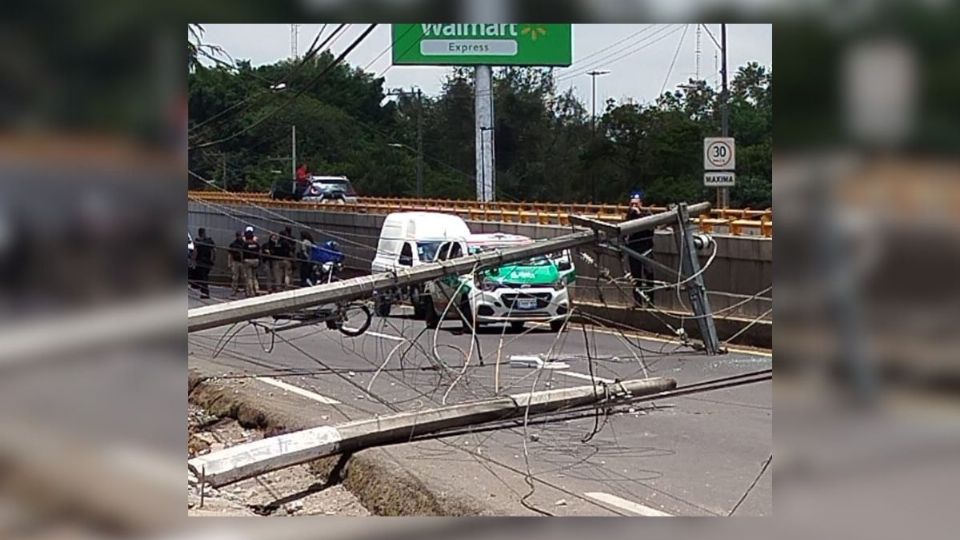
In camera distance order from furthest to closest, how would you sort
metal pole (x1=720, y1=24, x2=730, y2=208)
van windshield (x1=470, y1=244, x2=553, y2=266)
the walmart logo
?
van windshield (x1=470, y1=244, x2=553, y2=266) → metal pole (x1=720, y1=24, x2=730, y2=208) → the walmart logo

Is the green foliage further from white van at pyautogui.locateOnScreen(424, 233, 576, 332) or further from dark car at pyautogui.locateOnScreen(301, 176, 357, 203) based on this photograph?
white van at pyautogui.locateOnScreen(424, 233, 576, 332)

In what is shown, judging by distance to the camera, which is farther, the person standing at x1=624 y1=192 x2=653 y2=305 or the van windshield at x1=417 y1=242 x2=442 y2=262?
the person standing at x1=624 y1=192 x2=653 y2=305

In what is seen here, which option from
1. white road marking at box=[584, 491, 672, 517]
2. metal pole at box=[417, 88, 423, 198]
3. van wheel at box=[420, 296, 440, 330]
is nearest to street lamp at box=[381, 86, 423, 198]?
metal pole at box=[417, 88, 423, 198]

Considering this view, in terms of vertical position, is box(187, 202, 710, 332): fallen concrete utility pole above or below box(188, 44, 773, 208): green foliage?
below

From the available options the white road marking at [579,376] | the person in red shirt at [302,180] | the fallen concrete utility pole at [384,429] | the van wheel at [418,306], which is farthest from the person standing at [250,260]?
the white road marking at [579,376]
